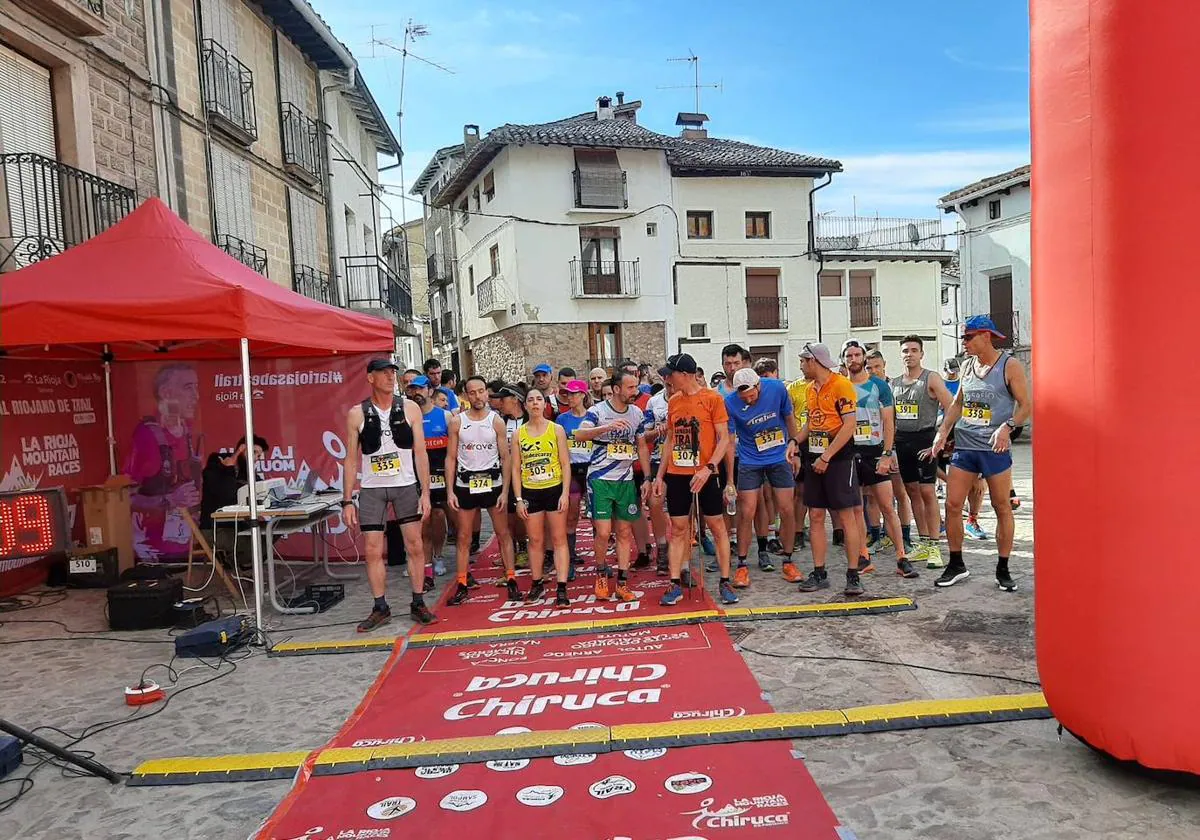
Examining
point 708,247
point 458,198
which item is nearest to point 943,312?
point 708,247

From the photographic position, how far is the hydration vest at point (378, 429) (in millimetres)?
5949

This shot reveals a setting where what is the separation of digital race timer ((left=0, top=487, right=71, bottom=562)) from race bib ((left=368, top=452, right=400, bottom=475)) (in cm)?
204

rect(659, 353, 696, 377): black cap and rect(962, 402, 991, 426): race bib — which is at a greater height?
rect(659, 353, 696, 377): black cap

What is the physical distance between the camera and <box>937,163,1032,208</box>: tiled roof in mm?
23188

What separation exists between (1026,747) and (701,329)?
89.7 feet

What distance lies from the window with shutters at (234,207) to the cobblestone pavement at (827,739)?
21.6 ft

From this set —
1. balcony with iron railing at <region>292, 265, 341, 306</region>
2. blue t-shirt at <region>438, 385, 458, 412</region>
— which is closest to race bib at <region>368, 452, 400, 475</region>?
blue t-shirt at <region>438, 385, 458, 412</region>

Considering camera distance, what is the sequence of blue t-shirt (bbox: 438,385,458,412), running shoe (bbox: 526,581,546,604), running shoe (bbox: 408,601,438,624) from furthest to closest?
blue t-shirt (bbox: 438,385,458,412)
running shoe (bbox: 526,581,546,604)
running shoe (bbox: 408,601,438,624)

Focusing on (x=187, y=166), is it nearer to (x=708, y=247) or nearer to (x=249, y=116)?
(x=249, y=116)

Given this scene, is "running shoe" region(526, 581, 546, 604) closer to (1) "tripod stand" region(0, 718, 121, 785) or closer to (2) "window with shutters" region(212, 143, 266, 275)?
(1) "tripod stand" region(0, 718, 121, 785)

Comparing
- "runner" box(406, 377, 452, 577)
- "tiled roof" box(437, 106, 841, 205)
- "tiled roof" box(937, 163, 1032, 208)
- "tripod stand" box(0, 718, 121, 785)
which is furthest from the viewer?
"tiled roof" box(437, 106, 841, 205)

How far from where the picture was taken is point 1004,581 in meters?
5.96

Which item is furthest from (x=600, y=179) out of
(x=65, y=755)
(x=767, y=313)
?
(x=65, y=755)

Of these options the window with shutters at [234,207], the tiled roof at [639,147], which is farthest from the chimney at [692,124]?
the window with shutters at [234,207]
